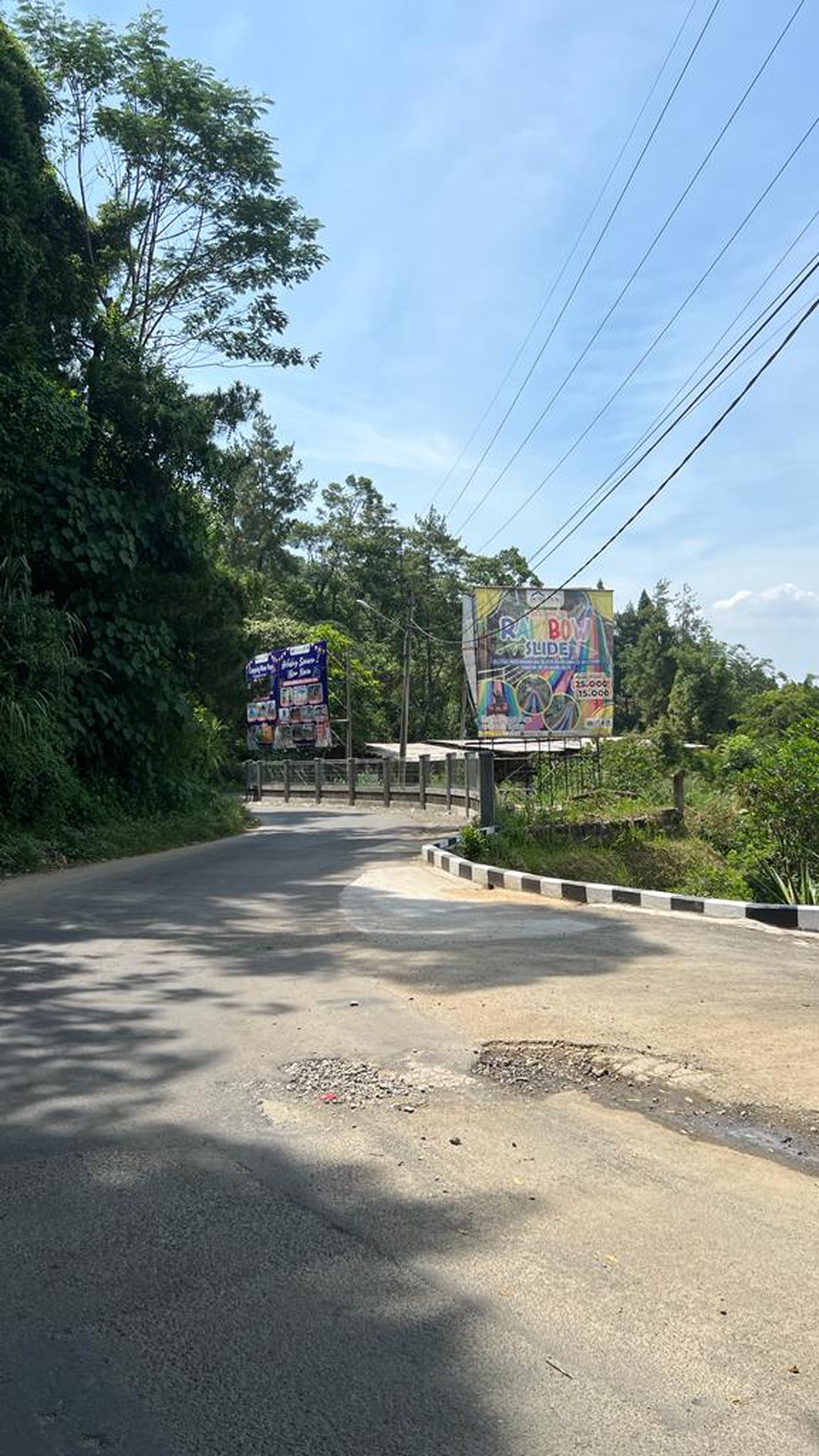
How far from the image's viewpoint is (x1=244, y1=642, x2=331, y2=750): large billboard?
37844 millimetres

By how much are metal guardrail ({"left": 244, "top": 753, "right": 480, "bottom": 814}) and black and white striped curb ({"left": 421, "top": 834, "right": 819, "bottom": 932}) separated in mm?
15279

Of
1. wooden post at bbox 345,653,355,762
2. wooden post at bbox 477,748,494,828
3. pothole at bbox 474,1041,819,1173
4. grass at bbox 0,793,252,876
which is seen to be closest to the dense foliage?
grass at bbox 0,793,252,876

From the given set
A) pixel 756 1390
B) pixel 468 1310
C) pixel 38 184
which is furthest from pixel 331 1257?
pixel 38 184

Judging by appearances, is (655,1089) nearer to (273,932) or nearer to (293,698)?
(273,932)

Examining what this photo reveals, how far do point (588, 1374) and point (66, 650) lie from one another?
1502 centimetres

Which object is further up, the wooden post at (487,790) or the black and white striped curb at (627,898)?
the wooden post at (487,790)

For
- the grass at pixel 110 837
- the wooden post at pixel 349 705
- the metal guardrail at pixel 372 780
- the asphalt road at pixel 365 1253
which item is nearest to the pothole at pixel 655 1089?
the asphalt road at pixel 365 1253

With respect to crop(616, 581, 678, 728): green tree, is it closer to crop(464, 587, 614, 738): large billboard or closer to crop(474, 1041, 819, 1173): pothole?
crop(464, 587, 614, 738): large billboard

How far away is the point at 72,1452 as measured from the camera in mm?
2186

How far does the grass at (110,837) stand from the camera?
14.0 metres

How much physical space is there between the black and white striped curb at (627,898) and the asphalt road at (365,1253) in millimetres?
3197

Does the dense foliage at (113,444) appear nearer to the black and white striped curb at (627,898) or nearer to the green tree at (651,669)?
the black and white striped curb at (627,898)

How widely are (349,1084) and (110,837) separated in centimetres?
1279

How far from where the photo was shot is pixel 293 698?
39062mm
